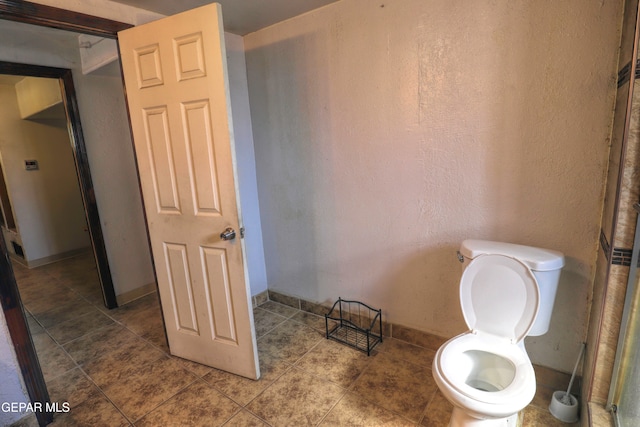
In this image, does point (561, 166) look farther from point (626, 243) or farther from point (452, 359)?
point (452, 359)

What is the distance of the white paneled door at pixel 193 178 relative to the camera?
161 centimetres

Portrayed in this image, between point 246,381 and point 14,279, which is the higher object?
point 14,279

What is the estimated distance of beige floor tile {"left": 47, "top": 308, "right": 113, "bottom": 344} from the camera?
96.2 inches

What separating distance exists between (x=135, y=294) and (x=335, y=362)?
2.20 m

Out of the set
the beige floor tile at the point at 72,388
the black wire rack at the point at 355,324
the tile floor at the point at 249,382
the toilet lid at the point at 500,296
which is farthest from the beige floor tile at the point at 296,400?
the beige floor tile at the point at 72,388

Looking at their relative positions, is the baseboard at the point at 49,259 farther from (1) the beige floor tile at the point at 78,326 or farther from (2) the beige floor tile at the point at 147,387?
(2) the beige floor tile at the point at 147,387

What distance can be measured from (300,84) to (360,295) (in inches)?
62.6

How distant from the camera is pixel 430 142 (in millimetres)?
1805

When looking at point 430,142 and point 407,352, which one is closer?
point 430,142

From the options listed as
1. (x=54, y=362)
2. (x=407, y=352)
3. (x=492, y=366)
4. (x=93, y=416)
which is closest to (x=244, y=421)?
(x=93, y=416)

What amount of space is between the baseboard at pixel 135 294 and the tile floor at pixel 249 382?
1.04ft

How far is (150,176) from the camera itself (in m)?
1.86

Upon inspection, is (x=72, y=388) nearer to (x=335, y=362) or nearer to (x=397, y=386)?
(x=335, y=362)

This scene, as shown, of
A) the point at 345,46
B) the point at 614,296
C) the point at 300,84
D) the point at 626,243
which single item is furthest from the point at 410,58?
the point at 614,296
